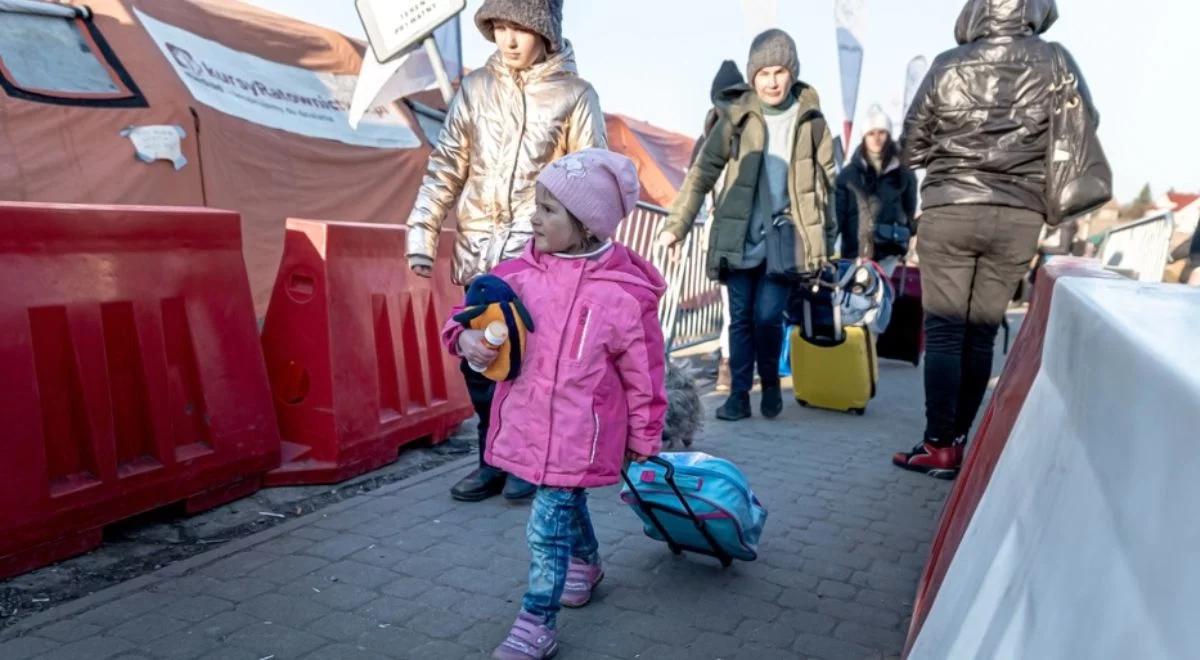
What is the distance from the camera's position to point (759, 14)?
980 centimetres

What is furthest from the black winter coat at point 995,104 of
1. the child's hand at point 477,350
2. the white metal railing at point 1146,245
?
the white metal railing at point 1146,245

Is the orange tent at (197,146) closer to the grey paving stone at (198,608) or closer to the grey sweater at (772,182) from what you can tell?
the grey sweater at (772,182)

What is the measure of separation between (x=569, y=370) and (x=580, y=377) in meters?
0.04

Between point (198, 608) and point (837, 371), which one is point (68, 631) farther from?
point (837, 371)

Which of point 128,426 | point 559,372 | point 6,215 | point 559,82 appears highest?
point 559,82

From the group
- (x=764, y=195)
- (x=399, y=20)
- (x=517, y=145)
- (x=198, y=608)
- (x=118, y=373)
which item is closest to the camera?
(x=198, y=608)

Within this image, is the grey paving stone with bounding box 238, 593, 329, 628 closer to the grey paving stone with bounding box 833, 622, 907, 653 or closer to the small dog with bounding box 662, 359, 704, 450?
the grey paving stone with bounding box 833, 622, 907, 653

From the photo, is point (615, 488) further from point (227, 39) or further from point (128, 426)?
point (227, 39)

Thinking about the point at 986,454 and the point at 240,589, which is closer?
the point at 986,454

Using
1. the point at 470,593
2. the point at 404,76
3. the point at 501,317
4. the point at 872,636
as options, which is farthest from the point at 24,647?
the point at 404,76

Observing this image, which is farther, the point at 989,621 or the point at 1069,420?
the point at 1069,420

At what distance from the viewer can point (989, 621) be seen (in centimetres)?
133

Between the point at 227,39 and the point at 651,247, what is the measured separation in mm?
4799

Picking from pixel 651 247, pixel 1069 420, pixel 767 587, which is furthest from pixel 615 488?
pixel 651 247
